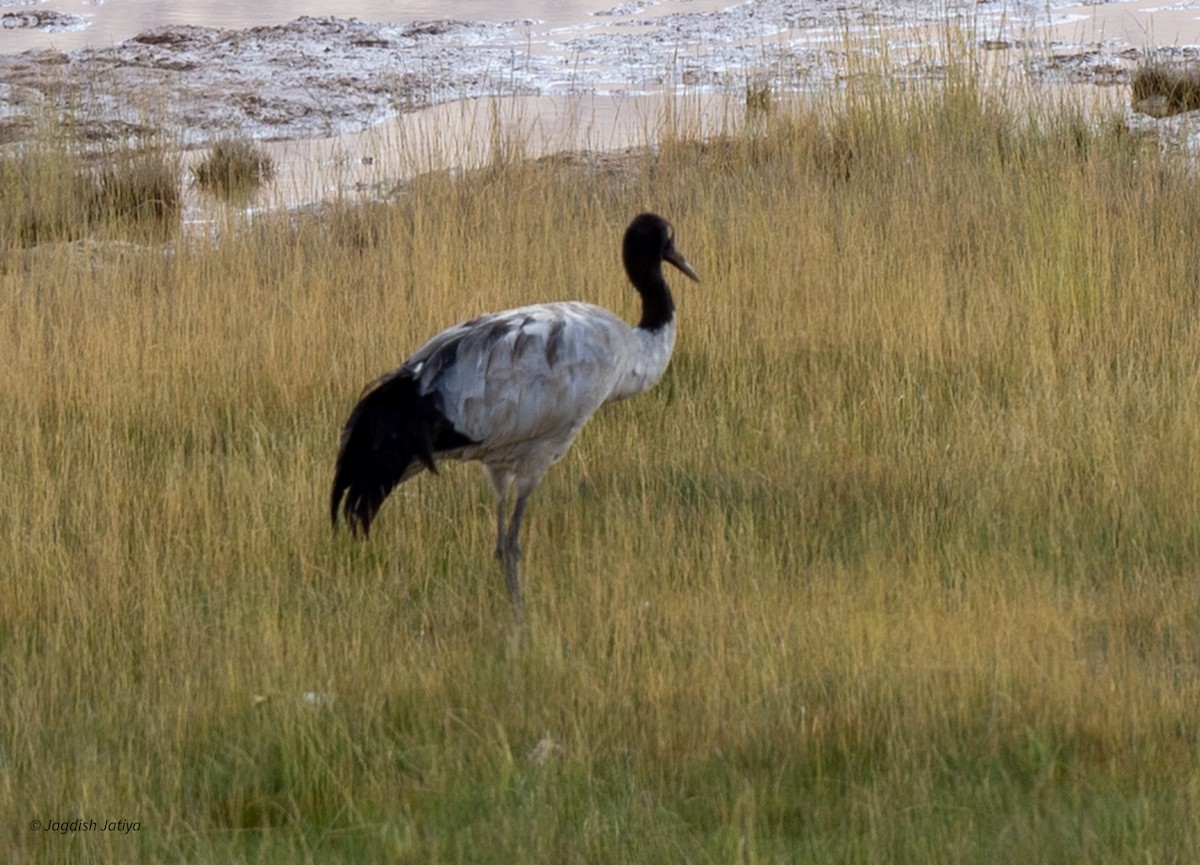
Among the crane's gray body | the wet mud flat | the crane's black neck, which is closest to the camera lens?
the crane's gray body

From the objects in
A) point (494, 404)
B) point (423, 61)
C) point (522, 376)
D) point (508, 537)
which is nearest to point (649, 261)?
point (522, 376)

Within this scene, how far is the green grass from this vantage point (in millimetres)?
3848

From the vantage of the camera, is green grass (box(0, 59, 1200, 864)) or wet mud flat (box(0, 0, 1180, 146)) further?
wet mud flat (box(0, 0, 1180, 146))

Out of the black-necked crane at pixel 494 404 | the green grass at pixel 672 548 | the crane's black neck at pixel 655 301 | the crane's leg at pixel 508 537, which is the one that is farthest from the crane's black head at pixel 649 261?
the crane's leg at pixel 508 537

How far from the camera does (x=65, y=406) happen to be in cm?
713

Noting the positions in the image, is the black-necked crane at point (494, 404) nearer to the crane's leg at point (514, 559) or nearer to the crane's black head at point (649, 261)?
the crane's leg at point (514, 559)

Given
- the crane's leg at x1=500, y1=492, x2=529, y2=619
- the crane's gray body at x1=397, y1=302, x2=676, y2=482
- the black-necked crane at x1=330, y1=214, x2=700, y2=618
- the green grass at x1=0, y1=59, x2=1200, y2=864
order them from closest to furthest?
the green grass at x1=0, y1=59, x2=1200, y2=864 → the crane's leg at x1=500, y1=492, x2=529, y2=619 → the black-necked crane at x1=330, y1=214, x2=700, y2=618 → the crane's gray body at x1=397, y1=302, x2=676, y2=482

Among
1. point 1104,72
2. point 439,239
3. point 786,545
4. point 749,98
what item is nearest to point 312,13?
point 1104,72

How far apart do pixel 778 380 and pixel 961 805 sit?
349 cm

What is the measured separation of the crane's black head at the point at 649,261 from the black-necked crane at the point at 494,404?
1.21ft

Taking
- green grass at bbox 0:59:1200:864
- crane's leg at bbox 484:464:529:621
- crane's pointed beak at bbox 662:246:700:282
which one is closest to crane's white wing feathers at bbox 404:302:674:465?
crane's leg at bbox 484:464:529:621

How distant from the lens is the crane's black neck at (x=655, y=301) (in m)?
5.85

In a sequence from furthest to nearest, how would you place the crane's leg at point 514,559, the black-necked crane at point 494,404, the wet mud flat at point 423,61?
the wet mud flat at point 423,61, the black-necked crane at point 494,404, the crane's leg at point 514,559

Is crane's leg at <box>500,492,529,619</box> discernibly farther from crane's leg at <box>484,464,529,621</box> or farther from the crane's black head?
the crane's black head
